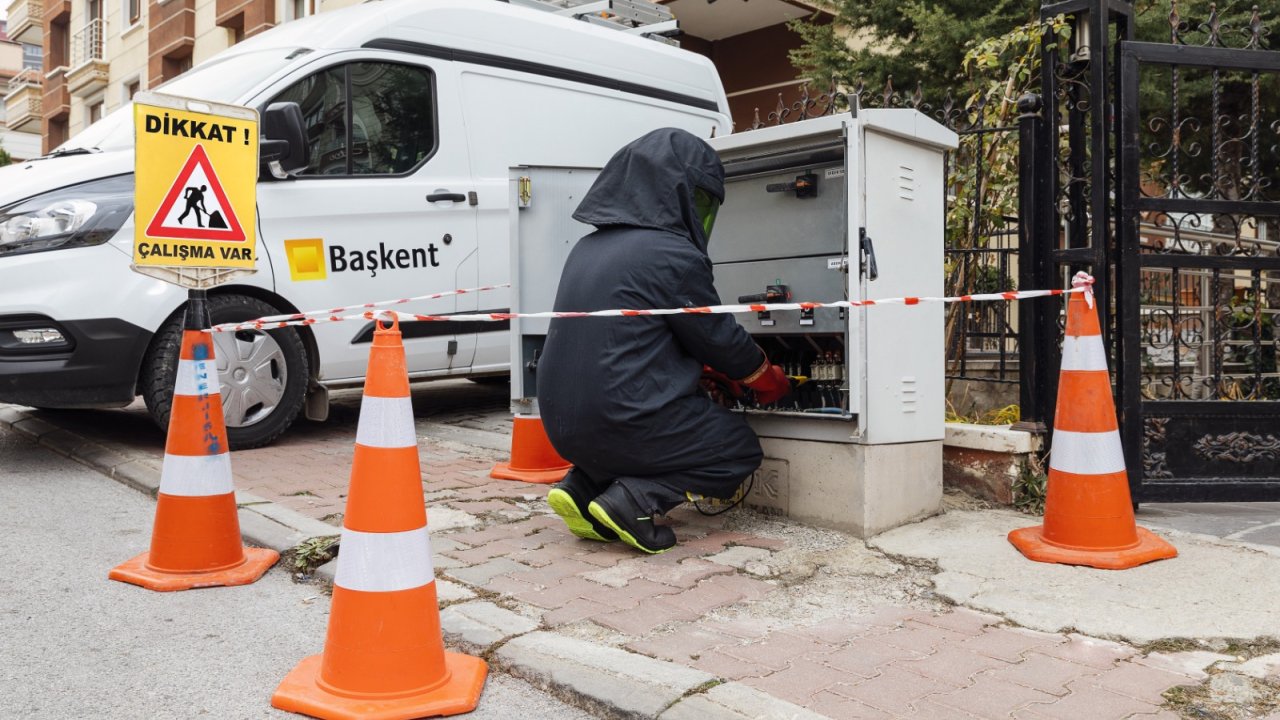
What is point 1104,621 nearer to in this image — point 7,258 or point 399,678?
point 399,678

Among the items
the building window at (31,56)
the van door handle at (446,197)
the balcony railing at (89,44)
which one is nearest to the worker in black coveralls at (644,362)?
the van door handle at (446,197)

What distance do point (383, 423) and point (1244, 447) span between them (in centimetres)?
378

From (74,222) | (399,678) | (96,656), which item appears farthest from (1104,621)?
(74,222)

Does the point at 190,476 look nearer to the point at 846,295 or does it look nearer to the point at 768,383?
the point at 768,383

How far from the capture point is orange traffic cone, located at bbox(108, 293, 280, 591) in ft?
11.7

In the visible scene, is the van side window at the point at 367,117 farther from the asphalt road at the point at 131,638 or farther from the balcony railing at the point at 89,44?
the balcony railing at the point at 89,44

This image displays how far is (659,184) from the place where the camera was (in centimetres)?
389

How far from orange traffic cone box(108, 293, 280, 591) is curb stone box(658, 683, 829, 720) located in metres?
1.93

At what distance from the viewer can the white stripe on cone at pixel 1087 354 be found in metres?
3.75

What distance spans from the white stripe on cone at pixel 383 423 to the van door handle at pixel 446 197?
3.88 meters

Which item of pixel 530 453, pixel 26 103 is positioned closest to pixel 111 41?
pixel 26 103

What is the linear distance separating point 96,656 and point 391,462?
1.13 meters

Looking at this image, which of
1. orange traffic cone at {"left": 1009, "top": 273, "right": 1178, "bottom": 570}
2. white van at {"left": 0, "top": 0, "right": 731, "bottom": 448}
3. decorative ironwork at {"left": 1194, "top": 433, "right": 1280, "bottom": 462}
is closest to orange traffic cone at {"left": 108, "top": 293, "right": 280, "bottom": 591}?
white van at {"left": 0, "top": 0, "right": 731, "bottom": 448}

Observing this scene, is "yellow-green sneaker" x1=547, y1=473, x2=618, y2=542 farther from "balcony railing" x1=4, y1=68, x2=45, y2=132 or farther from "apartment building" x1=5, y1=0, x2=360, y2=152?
"balcony railing" x1=4, y1=68, x2=45, y2=132
